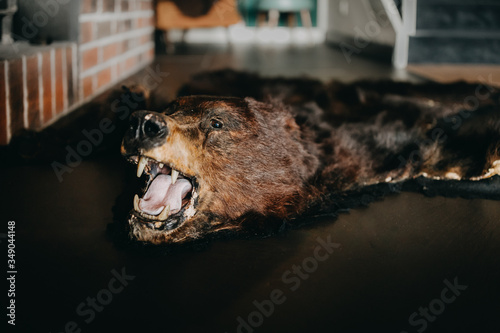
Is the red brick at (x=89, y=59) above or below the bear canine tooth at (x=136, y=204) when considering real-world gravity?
above

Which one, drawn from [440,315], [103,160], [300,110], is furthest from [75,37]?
[440,315]

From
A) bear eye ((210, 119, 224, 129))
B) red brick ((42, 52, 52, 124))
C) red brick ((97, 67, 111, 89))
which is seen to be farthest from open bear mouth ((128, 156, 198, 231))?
red brick ((97, 67, 111, 89))

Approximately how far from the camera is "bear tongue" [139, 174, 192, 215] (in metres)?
1.35

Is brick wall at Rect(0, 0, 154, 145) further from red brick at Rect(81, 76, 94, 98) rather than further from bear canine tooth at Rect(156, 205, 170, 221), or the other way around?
bear canine tooth at Rect(156, 205, 170, 221)

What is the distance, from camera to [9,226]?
1.40 meters

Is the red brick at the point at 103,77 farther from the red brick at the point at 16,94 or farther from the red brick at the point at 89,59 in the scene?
the red brick at the point at 16,94

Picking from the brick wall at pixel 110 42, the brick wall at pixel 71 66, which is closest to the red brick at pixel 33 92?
the brick wall at pixel 71 66

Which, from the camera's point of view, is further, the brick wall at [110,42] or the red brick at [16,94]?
the brick wall at [110,42]

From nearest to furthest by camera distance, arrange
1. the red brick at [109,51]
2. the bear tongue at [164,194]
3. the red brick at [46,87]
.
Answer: the bear tongue at [164,194], the red brick at [46,87], the red brick at [109,51]

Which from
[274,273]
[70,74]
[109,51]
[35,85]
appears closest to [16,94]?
[35,85]

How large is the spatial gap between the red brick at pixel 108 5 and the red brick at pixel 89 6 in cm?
22

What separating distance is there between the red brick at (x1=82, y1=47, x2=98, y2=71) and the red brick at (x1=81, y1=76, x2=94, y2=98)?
75mm

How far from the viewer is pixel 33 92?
243 centimetres

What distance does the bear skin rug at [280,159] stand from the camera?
1.31 metres
